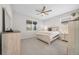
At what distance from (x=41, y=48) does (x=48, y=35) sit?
308mm

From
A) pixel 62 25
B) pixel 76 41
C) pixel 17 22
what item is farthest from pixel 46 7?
pixel 76 41

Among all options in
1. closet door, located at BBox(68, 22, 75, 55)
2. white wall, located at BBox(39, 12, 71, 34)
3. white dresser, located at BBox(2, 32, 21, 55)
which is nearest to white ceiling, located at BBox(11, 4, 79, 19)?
white wall, located at BBox(39, 12, 71, 34)

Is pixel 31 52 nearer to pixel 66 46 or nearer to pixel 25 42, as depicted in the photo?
pixel 25 42

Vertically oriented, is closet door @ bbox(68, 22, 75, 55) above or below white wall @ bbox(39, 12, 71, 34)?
below

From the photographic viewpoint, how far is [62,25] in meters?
2.12

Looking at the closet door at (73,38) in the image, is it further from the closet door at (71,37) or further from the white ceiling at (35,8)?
the white ceiling at (35,8)

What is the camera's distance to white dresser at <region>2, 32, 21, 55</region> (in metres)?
2.05

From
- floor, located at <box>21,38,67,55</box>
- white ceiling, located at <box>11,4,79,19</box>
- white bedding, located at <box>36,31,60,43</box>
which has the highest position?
white ceiling, located at <box>11,4,79,19</box>

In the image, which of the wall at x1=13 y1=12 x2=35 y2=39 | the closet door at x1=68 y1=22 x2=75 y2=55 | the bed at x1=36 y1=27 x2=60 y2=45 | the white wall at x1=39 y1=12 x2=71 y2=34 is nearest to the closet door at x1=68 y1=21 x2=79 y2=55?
the closet door at x1=68 y1=22 x2=75 y2=55

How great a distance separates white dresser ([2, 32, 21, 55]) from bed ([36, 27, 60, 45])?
0.43 meters

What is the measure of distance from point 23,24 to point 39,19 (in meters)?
0.35

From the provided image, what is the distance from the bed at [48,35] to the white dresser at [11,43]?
0.43 metres

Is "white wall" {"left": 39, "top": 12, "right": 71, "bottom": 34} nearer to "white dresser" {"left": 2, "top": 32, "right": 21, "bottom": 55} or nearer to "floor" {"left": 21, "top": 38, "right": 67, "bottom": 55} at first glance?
"floor" {"left": 21, "top": 38, "right": 67, "bottom": 55}

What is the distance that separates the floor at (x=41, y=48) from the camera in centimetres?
212
